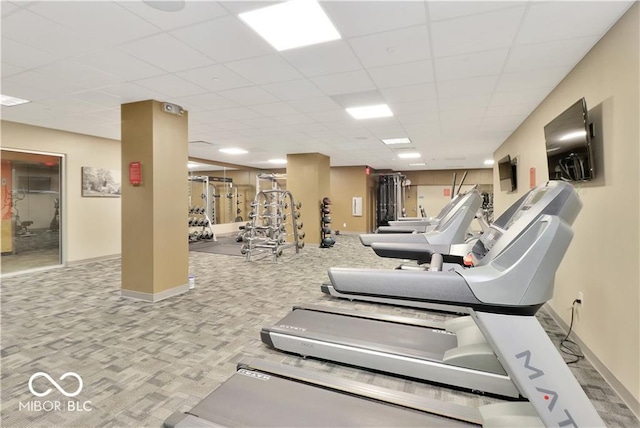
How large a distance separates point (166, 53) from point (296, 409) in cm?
302

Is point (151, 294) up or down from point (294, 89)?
down

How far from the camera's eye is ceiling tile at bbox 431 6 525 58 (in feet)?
7.35

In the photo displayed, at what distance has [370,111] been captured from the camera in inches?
183

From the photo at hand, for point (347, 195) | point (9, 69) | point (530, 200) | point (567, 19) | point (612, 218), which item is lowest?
point (612, 218)

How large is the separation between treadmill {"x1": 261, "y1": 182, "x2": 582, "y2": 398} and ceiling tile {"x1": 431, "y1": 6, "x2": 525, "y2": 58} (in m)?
1.39

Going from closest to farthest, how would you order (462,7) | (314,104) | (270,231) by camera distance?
(462,7)
(314,104)
(270,231)

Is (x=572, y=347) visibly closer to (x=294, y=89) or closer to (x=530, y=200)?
(x=530, y=200)

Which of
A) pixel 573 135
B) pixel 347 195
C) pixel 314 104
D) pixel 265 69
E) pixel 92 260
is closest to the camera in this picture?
pixel 573 135

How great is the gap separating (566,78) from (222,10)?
3402 millimetres

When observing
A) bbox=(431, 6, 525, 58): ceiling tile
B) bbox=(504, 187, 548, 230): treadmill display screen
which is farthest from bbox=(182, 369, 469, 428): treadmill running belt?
bbox=(431, 6, 525, 58): ceiling tile

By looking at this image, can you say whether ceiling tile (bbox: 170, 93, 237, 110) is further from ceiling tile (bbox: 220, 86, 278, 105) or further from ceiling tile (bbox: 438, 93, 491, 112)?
ceiling tile (bbox: 438, 93, 491, 112)

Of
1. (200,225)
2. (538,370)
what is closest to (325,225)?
(200,225)

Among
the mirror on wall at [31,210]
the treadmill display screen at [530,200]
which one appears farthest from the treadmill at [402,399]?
the mirror on wall at [31,210]

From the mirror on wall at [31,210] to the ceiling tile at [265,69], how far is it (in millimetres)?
5105
